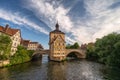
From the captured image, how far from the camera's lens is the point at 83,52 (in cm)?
10756

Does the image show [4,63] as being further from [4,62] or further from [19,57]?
[19,57]

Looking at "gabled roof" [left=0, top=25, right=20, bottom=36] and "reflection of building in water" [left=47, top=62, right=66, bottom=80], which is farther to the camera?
"gabled roof" [left=0, top=25, right=20, bottom=36]

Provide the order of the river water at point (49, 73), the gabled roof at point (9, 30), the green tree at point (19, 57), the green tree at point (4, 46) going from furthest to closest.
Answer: the gabled roof at point (9, 30), the green tree at point (19, 57), the green tree at point (4, 46), the river water at point (49, 73)

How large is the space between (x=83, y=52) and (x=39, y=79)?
243 ft

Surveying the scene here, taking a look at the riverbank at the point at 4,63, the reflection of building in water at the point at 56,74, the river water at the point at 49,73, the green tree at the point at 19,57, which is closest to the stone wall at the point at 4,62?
the riverbank at the point at 4,63

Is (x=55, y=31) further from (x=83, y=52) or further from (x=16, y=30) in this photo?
(x=16, y=30)

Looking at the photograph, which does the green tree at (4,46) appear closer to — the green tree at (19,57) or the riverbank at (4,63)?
the riverbank at (4,63)

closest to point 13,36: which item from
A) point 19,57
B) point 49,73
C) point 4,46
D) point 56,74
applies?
point 19,57

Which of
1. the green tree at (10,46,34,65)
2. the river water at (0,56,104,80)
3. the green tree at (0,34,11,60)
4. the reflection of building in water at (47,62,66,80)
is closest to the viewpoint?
the river water at (0,56,104,80)

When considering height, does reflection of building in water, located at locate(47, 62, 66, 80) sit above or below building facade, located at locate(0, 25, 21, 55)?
below

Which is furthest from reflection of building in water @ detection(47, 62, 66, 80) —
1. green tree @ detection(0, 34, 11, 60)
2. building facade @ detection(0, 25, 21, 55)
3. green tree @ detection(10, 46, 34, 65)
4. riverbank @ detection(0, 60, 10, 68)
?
A: building facade @ detection(0, 25, 21, 55)

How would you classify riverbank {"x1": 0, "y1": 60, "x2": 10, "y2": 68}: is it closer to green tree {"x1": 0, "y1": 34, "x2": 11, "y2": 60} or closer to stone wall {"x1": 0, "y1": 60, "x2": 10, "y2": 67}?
stone wall {"x1": 0, "y1": 60, "x2": 10, "y2": 67}

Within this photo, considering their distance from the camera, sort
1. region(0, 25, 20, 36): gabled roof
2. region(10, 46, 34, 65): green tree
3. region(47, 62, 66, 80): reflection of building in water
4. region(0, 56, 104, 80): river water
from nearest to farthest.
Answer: region(0, 56, 104, 80): river water → region(47, 62, 66, 80): reflection of building in water → region(10, 46, 34, 65): green tree → region(0, 25, 20, 36): gabled roof

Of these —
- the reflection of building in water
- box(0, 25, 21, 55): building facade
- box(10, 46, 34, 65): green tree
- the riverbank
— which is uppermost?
box(0, 25, 21, 55): building facade
